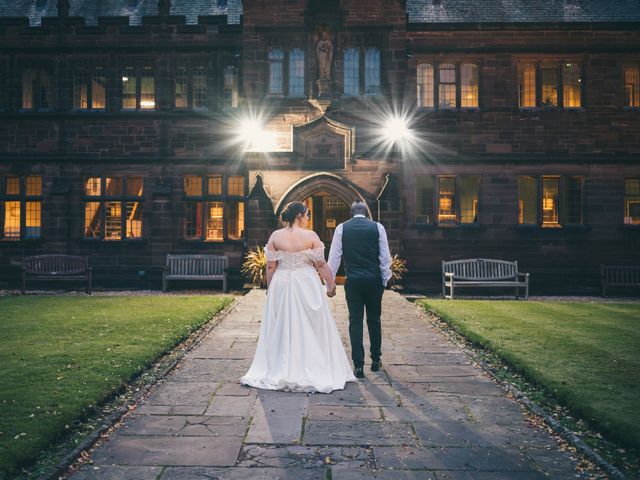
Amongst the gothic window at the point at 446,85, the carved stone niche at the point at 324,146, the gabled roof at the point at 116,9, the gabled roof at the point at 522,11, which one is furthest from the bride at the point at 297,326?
the gabled roof at the point at 116,9

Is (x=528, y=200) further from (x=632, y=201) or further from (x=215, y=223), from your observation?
(x=215, y=223)

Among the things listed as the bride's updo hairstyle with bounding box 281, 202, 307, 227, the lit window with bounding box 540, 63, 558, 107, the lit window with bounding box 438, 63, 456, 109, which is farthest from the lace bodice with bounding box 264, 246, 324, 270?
the lit window with bounding box 540, 63, 558, 107

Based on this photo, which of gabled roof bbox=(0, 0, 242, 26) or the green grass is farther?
gabled roof bbox=(0, 0, 242, 26)

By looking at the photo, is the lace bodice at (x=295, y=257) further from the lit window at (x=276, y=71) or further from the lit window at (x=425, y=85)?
the lit window at (x=425, y=85)

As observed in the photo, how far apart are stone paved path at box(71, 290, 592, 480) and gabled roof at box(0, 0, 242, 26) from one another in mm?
16199

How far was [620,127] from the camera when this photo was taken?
1758 cm

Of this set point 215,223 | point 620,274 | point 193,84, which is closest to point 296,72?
point 193,84

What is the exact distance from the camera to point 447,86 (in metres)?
17.8

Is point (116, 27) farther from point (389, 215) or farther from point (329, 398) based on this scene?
point (329, 398)

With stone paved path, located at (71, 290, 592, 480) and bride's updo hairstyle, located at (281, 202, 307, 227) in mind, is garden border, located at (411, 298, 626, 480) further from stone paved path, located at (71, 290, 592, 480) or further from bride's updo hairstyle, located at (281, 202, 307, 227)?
bride's updo hairstyle, located at (281, 202, 307, 227)

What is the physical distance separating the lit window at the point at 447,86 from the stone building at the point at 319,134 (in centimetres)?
4

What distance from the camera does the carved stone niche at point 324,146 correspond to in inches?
666

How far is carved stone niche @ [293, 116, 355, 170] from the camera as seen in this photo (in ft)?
55.5

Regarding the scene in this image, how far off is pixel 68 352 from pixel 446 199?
12.7 meters
